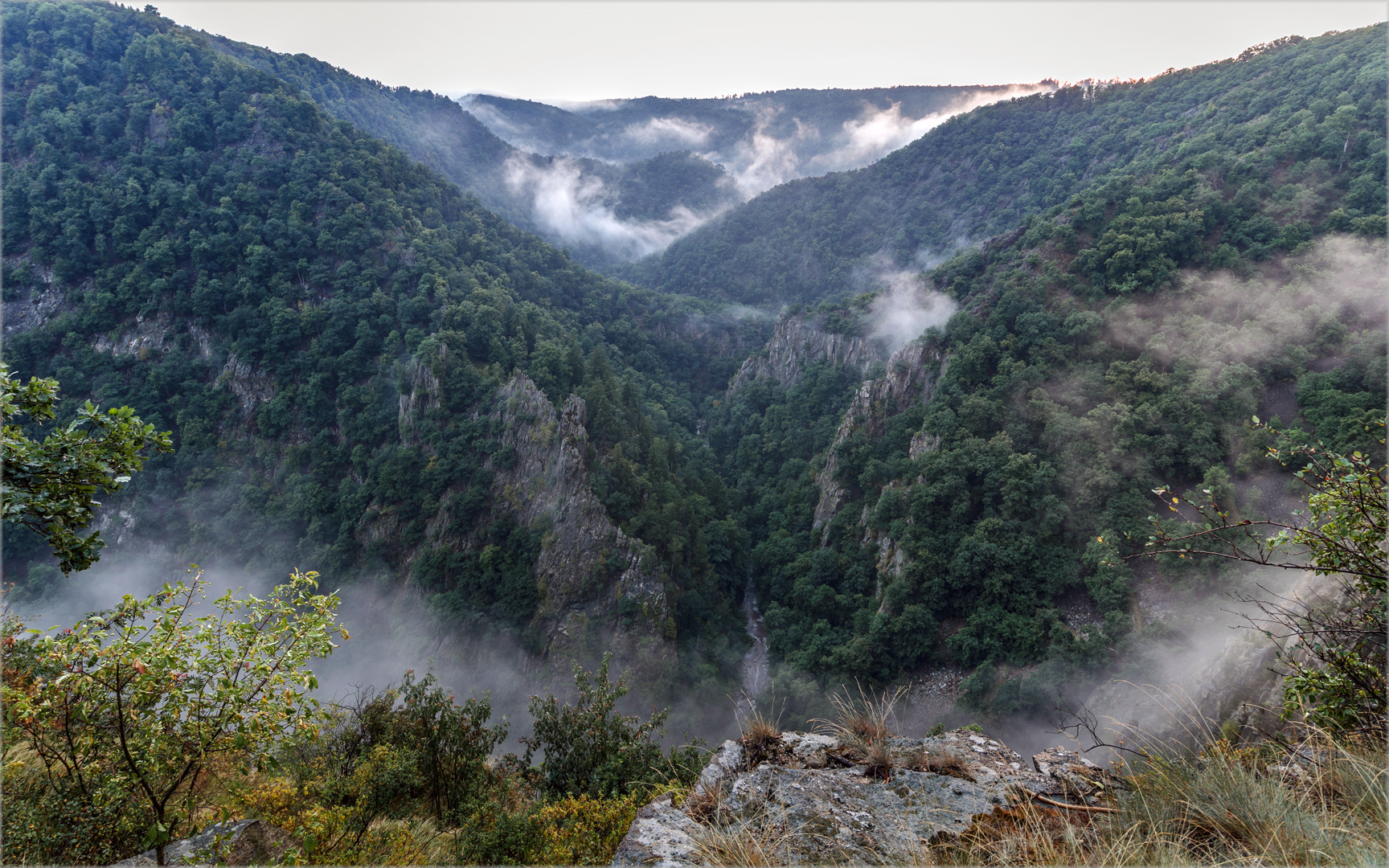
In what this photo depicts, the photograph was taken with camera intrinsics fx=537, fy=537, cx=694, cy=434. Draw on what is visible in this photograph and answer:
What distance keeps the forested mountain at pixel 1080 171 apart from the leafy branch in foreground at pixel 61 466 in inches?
2557

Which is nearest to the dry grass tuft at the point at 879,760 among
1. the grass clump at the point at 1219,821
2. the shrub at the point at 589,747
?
the grass clump at the point at 1219,821

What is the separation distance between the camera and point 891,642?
42.6m

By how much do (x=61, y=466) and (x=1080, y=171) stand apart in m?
135

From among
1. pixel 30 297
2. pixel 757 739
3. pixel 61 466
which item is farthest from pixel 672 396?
pixel 61 466

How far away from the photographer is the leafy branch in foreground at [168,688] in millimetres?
5582

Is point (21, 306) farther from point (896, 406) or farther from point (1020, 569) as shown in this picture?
point (1020, 569)

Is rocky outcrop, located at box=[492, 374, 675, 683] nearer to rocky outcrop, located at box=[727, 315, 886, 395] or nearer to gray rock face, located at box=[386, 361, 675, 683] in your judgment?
gray rock face, located at box=[386, 361, 675, 683]

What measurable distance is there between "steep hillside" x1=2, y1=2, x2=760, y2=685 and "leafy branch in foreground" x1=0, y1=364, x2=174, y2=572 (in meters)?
46.2

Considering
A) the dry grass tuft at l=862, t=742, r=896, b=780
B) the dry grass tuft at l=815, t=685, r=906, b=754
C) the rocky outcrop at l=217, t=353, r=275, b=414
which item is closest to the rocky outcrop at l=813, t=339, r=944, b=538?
the dry grass tuft at l=815, t=685, r=906, b=754

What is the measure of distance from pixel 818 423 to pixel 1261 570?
52162 mm

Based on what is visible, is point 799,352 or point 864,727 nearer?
point 864,727

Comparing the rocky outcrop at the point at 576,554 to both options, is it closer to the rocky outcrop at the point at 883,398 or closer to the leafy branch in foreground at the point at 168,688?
the rocky outcrop at the point at 883,398

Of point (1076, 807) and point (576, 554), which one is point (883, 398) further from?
point (1076, 807)

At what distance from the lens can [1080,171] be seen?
10219 centimetres
